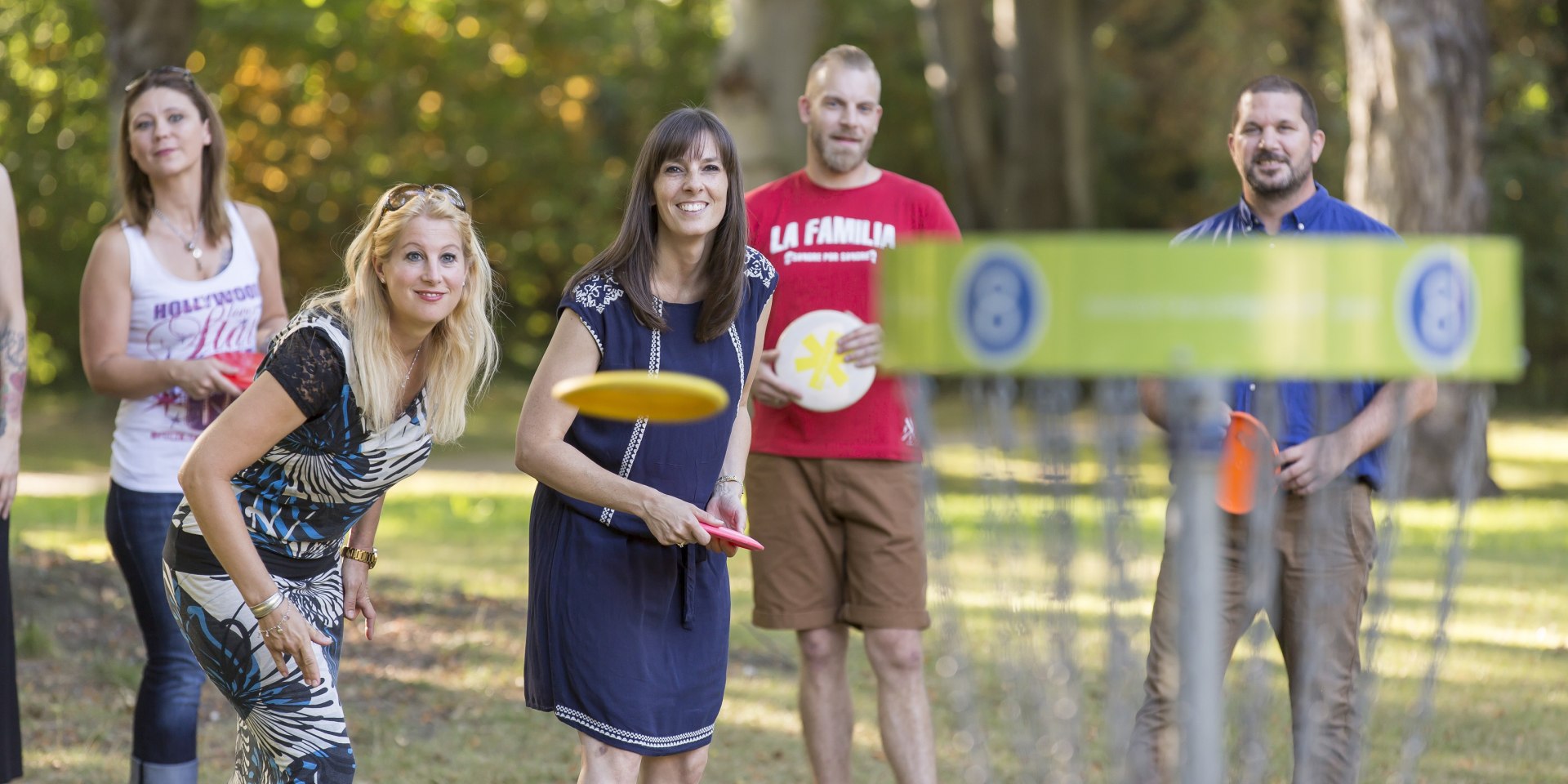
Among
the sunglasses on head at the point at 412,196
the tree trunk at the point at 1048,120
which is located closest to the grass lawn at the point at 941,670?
the sunglasses on head at the point at 412,196

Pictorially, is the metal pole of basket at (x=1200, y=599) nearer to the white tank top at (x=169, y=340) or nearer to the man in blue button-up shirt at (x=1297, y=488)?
the man in blue button-up shirt at (x=1297, y=488)

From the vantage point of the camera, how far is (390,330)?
3.67m

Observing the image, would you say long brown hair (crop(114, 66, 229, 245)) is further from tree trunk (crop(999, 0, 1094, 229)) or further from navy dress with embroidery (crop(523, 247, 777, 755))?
tree trunk (crop(999, 0, 1094, 229))

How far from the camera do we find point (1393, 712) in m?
6.93

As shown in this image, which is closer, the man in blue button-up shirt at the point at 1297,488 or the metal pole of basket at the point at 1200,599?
the metal pole of basket at the point at 1200,599

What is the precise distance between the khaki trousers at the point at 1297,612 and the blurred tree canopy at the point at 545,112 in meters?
17.0

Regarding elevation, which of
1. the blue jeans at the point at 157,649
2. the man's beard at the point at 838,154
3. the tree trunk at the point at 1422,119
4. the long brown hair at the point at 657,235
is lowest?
the blue jeans at the point at 157,649

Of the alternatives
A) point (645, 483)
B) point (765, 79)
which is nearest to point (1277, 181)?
point (645, 483)

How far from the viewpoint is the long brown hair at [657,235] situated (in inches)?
148

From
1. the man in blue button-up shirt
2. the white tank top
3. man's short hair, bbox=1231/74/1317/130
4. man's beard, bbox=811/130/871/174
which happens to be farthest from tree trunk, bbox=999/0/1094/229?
the white tank top

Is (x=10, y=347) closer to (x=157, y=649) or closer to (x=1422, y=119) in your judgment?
(x=157, y=649)

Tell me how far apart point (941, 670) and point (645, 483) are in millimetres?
3654

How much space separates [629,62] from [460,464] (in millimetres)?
13779

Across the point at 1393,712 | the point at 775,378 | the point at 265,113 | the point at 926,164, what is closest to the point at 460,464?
the point at 265,113
